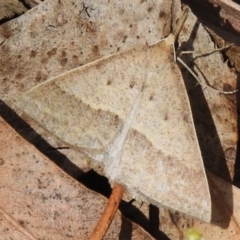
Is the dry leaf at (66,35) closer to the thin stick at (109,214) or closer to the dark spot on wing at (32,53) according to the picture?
the dark spot on wing at (32,53)

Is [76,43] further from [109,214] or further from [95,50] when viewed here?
[109,214]

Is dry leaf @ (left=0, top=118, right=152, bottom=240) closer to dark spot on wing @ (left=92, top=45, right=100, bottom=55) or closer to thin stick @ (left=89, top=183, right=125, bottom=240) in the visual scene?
thin stick @ (left=89, top=183, right=125, bottom=240)

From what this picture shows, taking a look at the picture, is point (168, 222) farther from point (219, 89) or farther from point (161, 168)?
point (219, 89)

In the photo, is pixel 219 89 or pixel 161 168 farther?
pixel 219 89

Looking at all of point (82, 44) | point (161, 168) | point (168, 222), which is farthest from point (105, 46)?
point (168, 222)

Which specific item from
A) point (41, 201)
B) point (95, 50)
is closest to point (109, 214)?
point (41, 201)

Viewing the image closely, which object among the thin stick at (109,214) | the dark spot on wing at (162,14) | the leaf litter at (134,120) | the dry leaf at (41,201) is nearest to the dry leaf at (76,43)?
the dark spot on wing at (162,14)
